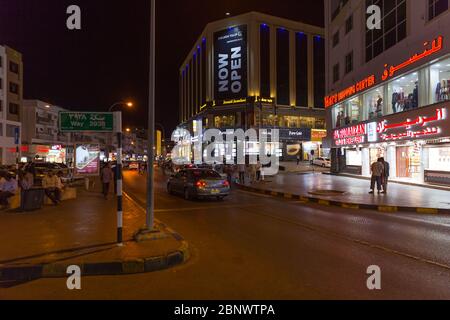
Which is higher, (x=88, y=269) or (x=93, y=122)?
(x=93, y=122)

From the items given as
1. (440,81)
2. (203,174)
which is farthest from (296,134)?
(203,174)

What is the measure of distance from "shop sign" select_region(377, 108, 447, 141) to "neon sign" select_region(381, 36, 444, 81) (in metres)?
3.01

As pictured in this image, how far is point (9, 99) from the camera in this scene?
55.2 m

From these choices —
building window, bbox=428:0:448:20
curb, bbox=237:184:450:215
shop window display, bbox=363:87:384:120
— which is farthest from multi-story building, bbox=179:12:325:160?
curb, bbox=237:184:450:215

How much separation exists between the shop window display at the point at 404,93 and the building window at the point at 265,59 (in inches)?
1534

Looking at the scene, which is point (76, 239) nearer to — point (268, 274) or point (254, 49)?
point (268, 274)

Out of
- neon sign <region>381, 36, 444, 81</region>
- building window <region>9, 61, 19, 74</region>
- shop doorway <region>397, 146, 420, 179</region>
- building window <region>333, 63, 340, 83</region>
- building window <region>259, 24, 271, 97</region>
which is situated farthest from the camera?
building window <region>259, 24, 271, 97</region>

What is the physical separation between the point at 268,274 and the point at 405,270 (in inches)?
91.1

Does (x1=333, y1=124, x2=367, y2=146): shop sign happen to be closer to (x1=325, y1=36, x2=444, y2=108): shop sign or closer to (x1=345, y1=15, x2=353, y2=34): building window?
(x1=325, y1=36, x2=444, y2=108): shop sign

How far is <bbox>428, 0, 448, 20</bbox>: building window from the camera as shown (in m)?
19.5

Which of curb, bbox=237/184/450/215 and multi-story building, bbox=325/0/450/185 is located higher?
multi-story building, bbox=325/0/450/185

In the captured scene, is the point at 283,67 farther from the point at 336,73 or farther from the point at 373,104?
the point at 373,104

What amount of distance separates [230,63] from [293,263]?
6084cm

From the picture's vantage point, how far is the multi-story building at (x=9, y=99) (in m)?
53.2
